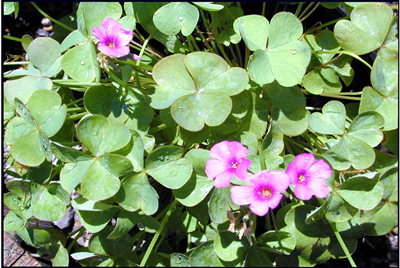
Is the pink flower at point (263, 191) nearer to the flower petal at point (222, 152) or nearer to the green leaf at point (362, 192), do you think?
the flower petal at point (222, 152)

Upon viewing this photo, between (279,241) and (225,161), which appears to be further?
(279,241)

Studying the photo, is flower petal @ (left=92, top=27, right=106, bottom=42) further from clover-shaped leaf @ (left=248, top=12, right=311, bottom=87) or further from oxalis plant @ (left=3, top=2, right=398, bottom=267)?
clover-shaped leaf @ (left=248, top=12, right=311, bottom=87)

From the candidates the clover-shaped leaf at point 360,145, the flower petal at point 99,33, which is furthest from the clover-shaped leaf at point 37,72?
the clover-shaped leaf at point 360,145

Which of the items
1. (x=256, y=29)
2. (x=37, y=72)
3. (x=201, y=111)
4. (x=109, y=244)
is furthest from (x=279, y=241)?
(x=37, y=72)

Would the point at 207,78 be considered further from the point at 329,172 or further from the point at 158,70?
the point at 329,172

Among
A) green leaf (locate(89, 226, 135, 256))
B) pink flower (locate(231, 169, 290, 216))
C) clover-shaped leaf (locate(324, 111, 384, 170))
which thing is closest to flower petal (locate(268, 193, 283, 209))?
pink flower (locate(231, 169, 290, 216))

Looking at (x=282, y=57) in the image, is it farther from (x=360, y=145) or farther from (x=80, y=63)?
(x=80, y=63)
